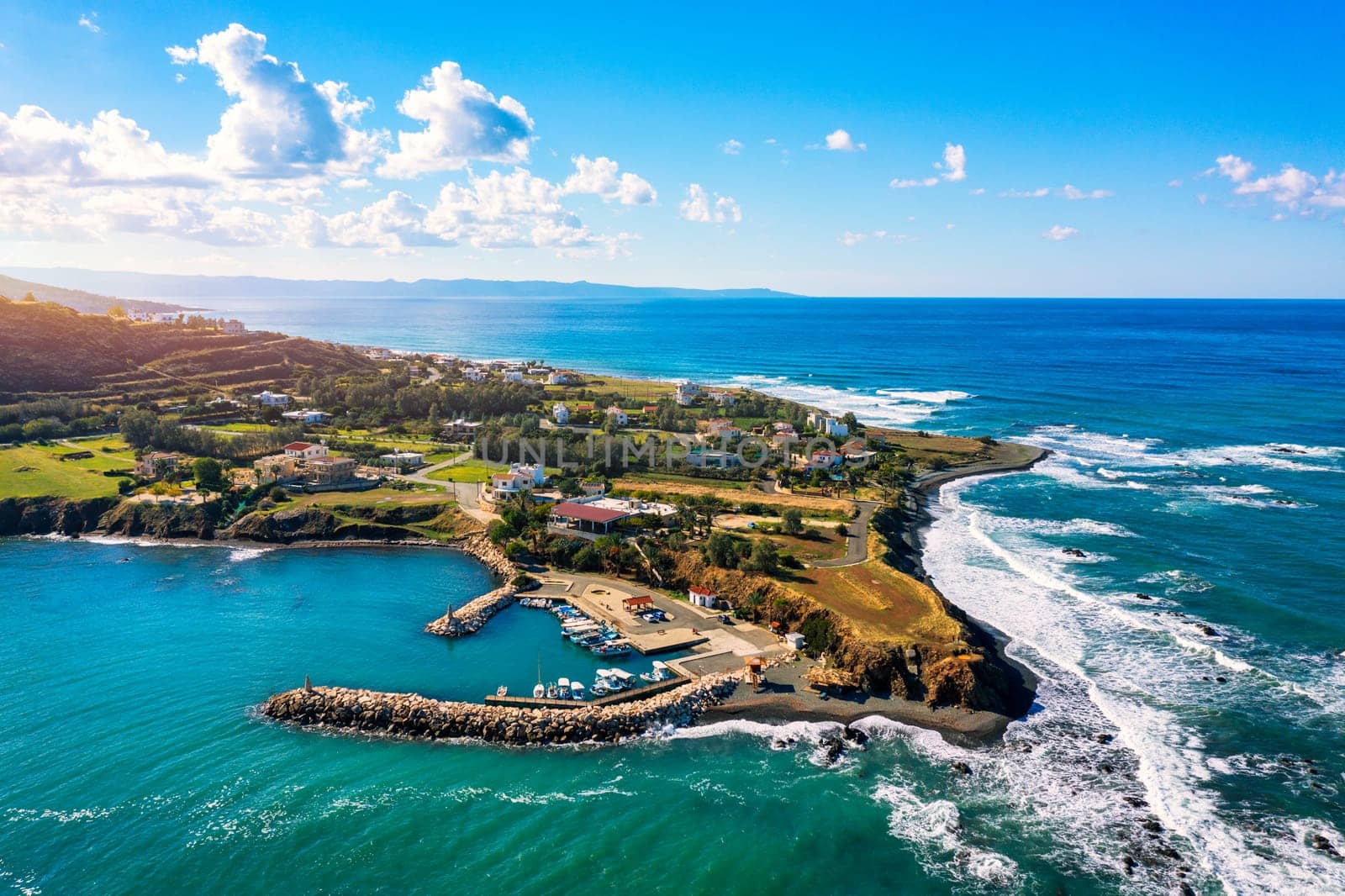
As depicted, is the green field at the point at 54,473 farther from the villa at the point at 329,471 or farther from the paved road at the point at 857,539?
the paved road at the point at 857,539

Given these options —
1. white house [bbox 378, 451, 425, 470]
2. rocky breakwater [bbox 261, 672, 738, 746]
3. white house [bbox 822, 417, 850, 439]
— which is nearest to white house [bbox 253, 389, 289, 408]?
white house [bbox 378, 451, 425, 470]

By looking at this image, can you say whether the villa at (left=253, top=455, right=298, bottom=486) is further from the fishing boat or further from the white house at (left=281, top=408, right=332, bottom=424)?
the fishing boat

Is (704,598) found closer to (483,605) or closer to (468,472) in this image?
(483,605)

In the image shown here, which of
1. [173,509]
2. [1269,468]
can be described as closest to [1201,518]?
[1269,468]

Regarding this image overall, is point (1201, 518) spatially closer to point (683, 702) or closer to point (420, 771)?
point (683, 702)

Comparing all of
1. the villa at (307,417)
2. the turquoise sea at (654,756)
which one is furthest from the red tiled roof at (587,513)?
the villa at (307,417)
